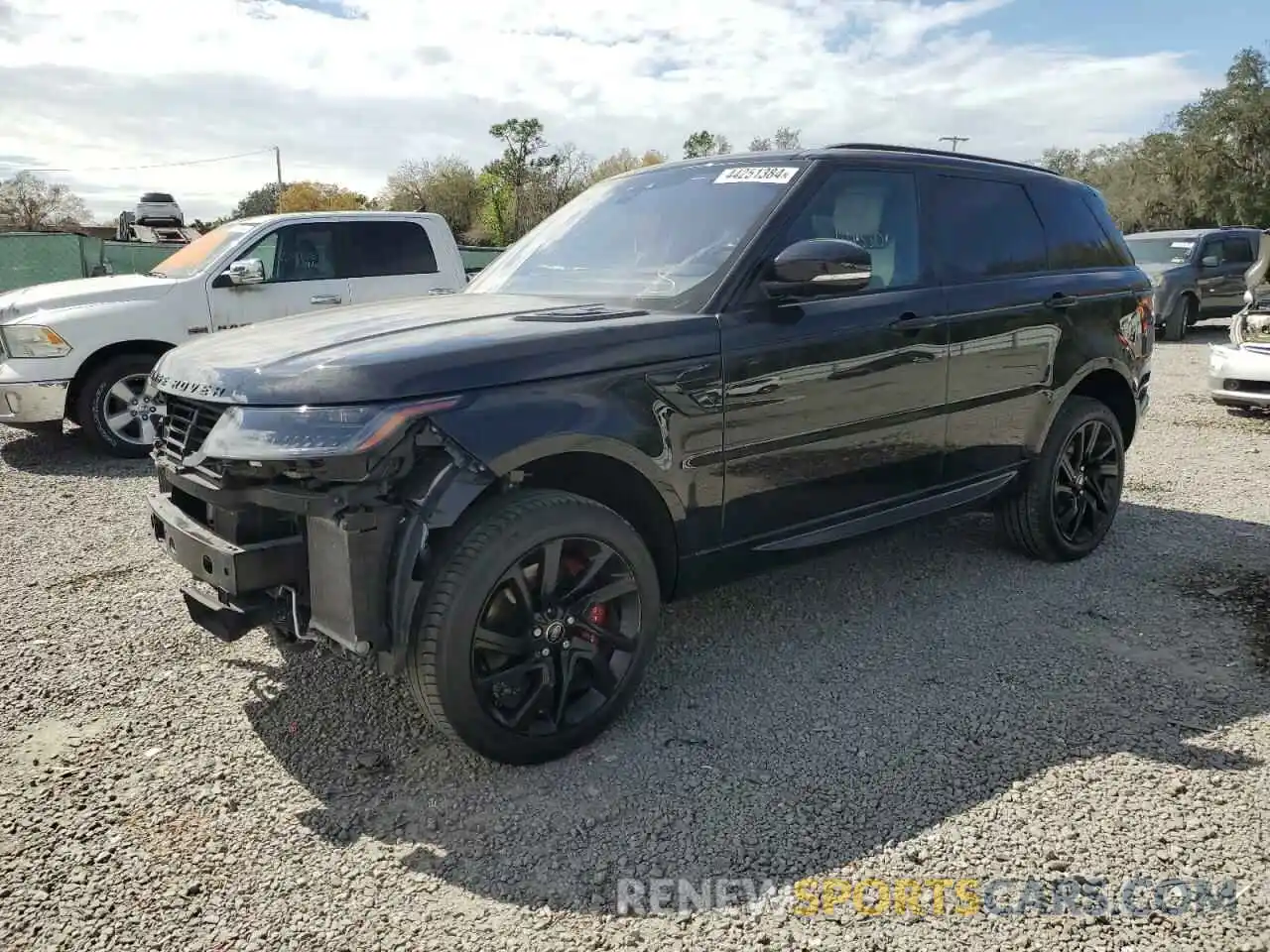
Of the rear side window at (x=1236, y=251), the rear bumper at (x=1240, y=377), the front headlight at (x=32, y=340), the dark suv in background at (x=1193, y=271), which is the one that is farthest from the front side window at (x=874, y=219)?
the rear side window at (x=1236, y=251)

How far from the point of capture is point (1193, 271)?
15.2m

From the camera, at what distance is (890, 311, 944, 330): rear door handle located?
12.6 feet

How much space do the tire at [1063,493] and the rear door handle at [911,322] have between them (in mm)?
1166

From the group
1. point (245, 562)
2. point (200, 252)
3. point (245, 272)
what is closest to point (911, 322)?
point (245, 562)

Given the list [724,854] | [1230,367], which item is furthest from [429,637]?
[1230,367]

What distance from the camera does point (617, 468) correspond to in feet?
10.5

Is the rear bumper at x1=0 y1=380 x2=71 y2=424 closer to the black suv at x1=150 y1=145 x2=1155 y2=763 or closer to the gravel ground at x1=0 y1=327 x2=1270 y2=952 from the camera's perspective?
the gravel ground at x1=0 y1=327 x2=1270 y2=952

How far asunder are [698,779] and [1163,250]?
1586cm

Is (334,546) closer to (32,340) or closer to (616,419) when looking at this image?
(616,419)

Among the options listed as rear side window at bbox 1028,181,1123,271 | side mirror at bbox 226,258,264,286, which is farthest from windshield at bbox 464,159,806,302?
side mirror at bbox 226,258,264,286

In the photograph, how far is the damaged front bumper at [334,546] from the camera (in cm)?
264

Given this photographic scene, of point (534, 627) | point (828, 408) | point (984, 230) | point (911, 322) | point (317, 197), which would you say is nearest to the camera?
point (534, 627)

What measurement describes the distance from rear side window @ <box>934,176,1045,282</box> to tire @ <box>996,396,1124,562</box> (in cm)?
82

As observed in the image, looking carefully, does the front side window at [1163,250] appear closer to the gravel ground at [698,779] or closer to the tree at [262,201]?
the gravel ground at [698,779]
